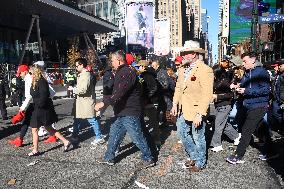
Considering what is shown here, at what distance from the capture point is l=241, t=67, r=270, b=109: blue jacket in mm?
6102

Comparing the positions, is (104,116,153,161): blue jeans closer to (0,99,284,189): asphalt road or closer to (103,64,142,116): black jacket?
(103,64,142,116): black jacket

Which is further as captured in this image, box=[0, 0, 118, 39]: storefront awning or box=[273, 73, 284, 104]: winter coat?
box=[0, 0, 118, 39]: storefront awning

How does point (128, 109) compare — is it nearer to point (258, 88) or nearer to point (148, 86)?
point (148, 86)

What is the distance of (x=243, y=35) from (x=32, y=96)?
62.2 m

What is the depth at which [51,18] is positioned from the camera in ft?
119

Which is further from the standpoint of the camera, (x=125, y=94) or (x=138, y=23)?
(x=138, y=23)

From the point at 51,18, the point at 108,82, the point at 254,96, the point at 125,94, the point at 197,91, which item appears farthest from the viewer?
the point at 51,18

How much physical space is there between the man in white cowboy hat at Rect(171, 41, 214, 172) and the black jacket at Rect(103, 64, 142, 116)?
64 cm

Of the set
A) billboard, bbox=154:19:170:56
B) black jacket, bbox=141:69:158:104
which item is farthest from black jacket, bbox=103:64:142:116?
billboard, bbox=154:19:170:56

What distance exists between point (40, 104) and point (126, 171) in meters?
2.19

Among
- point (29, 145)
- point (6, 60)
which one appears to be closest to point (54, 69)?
point (6, 60)

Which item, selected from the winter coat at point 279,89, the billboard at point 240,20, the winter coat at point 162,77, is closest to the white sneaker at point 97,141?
Result: the winter coat at point 162,77

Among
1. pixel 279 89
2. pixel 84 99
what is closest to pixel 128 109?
pixel 84 99

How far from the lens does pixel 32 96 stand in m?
7.01
